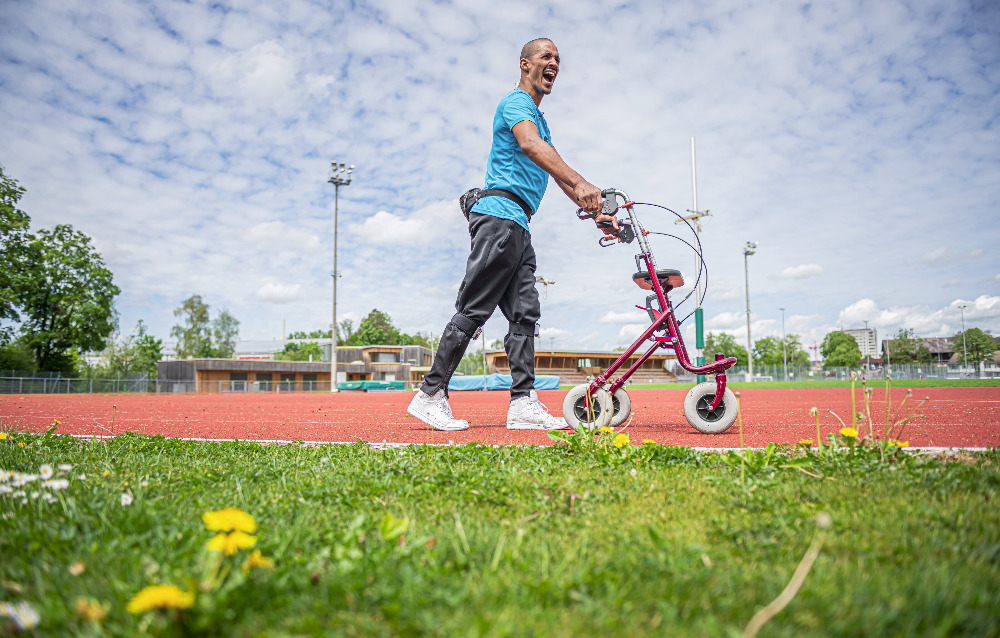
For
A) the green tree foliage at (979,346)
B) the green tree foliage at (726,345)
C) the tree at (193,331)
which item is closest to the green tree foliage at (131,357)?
the tree at (193,331)

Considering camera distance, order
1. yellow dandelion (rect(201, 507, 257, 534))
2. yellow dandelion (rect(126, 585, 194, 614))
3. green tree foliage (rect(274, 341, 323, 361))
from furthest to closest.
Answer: green tree foliage (rect(274, 341, 323, 361))
yellow dandelion (rect(201, 507, 257, 534))
yellow dandelion (rect(126, 585, 194, 614))

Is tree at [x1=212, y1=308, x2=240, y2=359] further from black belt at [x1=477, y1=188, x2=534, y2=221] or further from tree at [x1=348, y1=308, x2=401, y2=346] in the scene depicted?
black belt at [x1=477, y1=188, x2=534, y2=221]

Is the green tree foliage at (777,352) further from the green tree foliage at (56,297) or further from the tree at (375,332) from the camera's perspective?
the green tree foliage at (56,297)

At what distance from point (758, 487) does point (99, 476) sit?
8.76ft

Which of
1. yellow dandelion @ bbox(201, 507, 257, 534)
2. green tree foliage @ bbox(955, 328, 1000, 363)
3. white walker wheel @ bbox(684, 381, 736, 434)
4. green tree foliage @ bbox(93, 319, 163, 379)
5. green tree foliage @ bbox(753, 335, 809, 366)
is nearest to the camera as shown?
→ yellow dandelion @ bbox(201, 507, 257, 534)

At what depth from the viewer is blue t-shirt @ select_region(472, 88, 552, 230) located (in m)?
4.21

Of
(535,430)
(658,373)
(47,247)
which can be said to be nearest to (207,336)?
(47,247)

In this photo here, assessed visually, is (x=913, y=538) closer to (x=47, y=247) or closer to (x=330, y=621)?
(x=330, y=621)

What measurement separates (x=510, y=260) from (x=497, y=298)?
34 centimetres

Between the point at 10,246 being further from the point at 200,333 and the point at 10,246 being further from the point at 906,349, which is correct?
the point at 906,349

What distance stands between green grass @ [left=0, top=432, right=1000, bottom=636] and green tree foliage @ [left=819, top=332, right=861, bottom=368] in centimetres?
11433

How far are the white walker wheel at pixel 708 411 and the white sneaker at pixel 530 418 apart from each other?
0.99 meters

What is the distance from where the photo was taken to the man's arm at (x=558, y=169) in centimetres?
373

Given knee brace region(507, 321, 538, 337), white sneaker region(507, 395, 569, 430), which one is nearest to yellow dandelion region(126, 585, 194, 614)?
white sneaker region(507, 395, 569, 430)
